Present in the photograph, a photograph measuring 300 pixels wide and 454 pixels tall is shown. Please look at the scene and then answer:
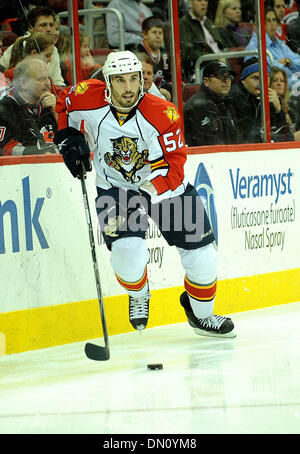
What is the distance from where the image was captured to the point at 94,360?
4758 millimetres

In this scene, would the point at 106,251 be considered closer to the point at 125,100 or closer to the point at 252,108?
the point at 125,100

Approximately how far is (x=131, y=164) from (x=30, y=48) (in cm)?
82

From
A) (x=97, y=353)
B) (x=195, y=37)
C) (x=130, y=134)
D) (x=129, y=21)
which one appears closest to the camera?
(x=97, y=353)

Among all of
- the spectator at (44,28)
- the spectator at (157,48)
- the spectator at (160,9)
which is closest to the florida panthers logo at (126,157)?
the spectator at (44,28)

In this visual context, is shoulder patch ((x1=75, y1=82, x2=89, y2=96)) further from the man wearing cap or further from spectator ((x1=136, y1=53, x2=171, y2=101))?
the man wearing cap

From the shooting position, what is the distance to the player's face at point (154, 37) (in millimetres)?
5957

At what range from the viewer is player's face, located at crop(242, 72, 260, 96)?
6.50 meters

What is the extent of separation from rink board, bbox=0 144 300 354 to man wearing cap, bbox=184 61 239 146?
128mm

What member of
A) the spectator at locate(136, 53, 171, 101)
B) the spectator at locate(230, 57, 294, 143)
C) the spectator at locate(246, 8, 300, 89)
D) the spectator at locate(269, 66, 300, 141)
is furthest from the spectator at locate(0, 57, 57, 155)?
the spectator at locate(269, 66, 300, 141)

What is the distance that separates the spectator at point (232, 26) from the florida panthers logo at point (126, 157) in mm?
1778

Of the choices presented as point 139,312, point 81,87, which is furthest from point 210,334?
point 81,87

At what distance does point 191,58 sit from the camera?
621 centimetres

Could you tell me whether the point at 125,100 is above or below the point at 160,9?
below
